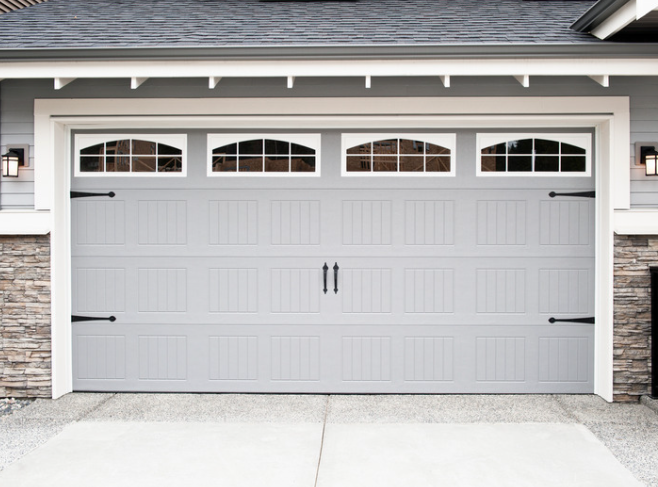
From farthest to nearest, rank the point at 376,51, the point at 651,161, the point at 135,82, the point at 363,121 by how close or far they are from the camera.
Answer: the point at 363,121, the point at 651,161, the point at 135,82, the point at 376,51

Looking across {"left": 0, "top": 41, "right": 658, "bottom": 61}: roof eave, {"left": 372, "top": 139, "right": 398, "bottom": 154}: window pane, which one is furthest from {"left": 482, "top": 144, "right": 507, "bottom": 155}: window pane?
{"left": 0, "top": 41, "right": 658, "bottom": 61}: roof eave

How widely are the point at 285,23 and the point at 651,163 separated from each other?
3.28 m

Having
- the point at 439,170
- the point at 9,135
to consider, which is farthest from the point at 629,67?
the point at 9,135

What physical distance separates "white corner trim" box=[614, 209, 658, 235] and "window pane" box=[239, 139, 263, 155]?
10.0 ft

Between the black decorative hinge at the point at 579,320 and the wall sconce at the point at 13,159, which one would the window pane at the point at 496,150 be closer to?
the black decorative hinge at the point at 579,320

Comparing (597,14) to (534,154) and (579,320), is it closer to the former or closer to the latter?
(534,154)

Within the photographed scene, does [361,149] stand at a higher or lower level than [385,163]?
higher

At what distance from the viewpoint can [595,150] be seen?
16.4 feet

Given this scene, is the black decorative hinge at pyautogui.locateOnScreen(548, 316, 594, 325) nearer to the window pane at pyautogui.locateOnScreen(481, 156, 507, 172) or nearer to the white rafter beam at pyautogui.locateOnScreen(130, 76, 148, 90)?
the window pane at pyautogui.locateOnScreen(481, 156, 507, 172)

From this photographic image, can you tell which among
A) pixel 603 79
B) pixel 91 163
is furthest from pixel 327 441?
pixel 603 79

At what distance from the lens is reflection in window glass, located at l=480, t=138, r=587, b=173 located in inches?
198

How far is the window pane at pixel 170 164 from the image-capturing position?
16.8 ft

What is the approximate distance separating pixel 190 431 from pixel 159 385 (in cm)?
107

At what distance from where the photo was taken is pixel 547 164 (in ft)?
16.5
